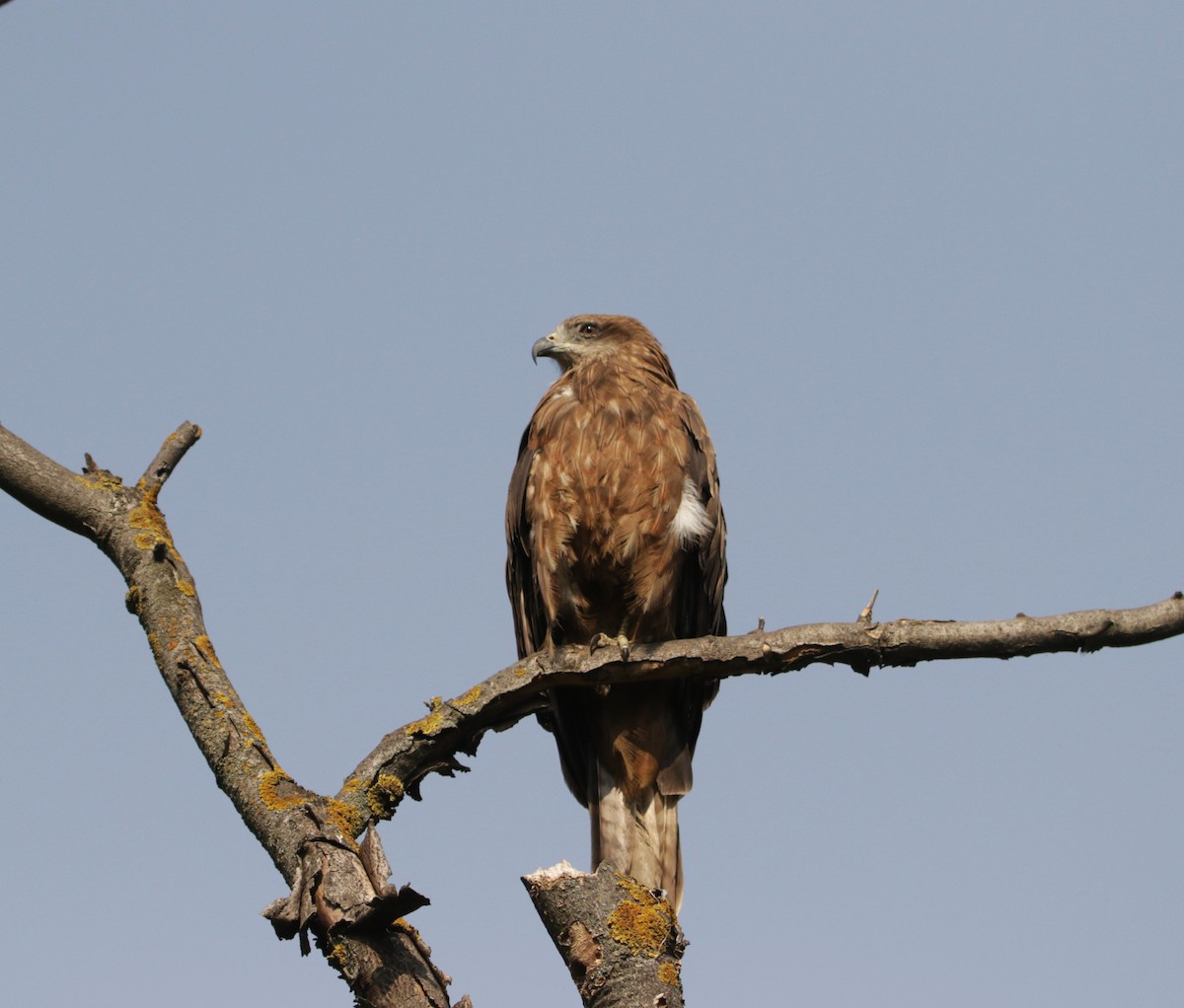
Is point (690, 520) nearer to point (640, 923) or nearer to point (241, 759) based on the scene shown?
point (640, 923)

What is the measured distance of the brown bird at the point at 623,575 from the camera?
17.7ft

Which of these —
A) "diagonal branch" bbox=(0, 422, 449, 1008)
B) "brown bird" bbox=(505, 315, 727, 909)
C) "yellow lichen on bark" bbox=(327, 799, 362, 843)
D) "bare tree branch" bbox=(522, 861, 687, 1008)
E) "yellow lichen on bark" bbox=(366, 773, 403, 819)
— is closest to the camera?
"diagonal branch" bbox=(0, 422, 449, 1008)

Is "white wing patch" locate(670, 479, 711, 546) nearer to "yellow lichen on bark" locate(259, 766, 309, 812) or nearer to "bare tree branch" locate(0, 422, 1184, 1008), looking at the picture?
"bare tree branch" locate(0, 422, 1184, 1008)

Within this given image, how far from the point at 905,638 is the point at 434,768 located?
1554mm

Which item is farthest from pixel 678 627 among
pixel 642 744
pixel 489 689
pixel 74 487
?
pixel 74 487

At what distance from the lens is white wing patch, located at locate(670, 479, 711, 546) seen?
5.42 metres

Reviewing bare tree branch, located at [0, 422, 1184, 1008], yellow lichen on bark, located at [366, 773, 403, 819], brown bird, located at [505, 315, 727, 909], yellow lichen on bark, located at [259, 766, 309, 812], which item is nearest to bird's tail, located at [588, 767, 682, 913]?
brown bird, located at [505, 315, 727, 909]

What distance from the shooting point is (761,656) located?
13.9 ft

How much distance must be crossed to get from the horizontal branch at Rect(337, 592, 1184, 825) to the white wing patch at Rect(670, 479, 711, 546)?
3.35ft

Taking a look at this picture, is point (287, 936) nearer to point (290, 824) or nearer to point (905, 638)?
point (290, 824)

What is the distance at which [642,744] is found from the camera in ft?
18.2

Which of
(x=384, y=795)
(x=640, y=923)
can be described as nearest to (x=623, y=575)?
(x=384, y=795)

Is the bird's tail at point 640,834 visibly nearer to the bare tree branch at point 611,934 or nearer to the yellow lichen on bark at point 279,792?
the bare tree branch at point 611,934

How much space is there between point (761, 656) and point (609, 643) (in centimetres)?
88
